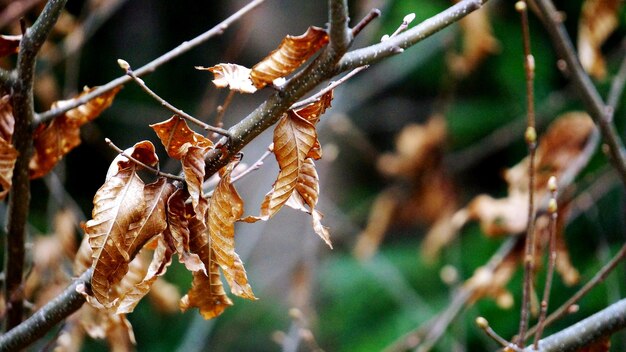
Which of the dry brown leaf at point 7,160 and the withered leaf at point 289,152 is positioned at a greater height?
the dry brown leaf at point 7,160

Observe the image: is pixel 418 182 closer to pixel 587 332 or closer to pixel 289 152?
pixel 587 332

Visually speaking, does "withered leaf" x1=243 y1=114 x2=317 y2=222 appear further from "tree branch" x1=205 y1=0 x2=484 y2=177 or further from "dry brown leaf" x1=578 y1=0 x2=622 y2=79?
"dry brown leaf" x1=578 y1=0 x2=622 y2=79

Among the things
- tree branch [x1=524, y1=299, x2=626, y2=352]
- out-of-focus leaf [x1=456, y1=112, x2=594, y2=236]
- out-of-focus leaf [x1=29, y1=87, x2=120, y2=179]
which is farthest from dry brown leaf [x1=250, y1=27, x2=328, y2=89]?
out-of-focus leaf [x1=456, y1=112, x2=594, y2=236]

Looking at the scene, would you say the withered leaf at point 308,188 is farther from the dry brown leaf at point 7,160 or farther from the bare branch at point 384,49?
the dry brown leaf at point 7,160

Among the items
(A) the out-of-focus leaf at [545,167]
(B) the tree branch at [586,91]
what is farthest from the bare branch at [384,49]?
(A) the out-of-focus leaf at [545,167]

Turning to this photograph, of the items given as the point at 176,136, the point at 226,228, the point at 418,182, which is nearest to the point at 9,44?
the point at 176,136

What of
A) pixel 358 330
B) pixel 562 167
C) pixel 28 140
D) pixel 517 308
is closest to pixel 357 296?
pixel 358 330
